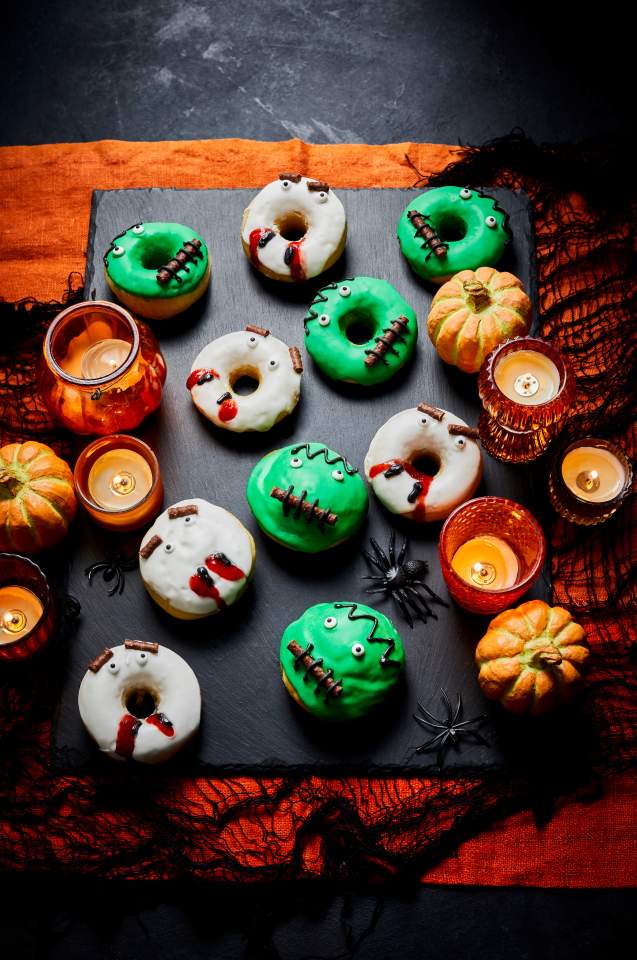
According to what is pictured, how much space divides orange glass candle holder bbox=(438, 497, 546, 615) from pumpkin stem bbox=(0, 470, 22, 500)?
1224 mm

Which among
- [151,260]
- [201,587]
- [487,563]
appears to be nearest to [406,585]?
[487,563]

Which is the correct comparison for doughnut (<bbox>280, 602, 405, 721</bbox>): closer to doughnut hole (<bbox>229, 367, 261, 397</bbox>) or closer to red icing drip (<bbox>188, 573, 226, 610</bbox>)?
red icing drip (<bbox>188, 573, 226, 610</bbox>)

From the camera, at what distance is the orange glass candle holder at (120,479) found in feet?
9.64

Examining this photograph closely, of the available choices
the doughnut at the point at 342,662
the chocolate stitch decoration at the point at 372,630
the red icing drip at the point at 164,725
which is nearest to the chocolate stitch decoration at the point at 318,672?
the doughnut at the point at 342,662

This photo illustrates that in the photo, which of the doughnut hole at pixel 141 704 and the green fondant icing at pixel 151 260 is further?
the green fondant icing at pixel 151 260

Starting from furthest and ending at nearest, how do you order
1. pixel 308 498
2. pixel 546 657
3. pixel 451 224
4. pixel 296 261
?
pixel 451 224 < pixel 296 261 < pixel 308 498 < pixel 546 657

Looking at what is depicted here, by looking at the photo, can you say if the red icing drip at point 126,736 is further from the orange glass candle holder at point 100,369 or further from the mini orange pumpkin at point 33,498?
the orange glass candle holder at point 100,369

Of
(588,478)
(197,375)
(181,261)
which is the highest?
(181,261)

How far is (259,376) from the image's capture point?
10.2ft

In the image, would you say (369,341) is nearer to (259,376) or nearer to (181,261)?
(259,376)

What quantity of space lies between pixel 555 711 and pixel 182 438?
1375mm

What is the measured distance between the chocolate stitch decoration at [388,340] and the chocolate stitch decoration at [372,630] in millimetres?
756

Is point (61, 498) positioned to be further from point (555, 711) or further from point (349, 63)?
point (349, 63)

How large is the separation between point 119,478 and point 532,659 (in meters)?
1.30
